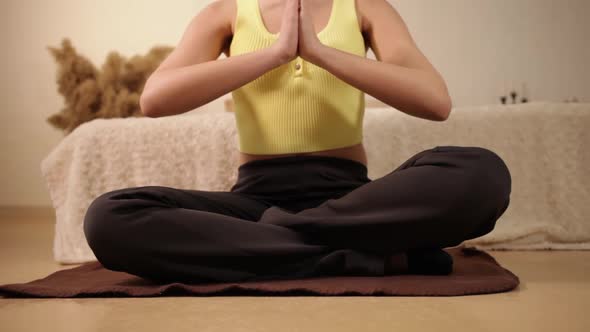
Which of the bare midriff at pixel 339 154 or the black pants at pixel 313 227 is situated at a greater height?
the bare midriff at pixel 339 154

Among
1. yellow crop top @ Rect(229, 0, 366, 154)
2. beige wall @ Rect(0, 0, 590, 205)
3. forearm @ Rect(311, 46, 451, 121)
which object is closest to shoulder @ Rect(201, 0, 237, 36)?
yellow crop top @ Rect(229, 0, 366, 154)

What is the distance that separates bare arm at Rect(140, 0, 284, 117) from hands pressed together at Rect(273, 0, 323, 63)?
18 mm

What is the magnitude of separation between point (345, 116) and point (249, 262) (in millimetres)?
407

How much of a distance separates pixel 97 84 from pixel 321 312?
3.62 meters

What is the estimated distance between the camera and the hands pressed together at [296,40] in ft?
4.15

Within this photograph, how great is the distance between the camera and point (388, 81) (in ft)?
4.15

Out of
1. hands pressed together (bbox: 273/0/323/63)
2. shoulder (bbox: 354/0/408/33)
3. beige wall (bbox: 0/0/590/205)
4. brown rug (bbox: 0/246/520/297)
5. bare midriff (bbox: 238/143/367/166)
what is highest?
beige wall (bbox: 0/0/590/205)

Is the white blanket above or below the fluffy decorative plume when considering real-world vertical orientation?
below

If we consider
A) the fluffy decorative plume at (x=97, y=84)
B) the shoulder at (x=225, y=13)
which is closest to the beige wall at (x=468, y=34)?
the fluffy decorative plume at (x=97, y=84)

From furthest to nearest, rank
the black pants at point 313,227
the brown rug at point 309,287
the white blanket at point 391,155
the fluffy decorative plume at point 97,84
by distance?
the fluffy decorative plume at point 97,84
the white blanket at point 391,155
the black pants at point 313,227
the brown rug at point 309,287

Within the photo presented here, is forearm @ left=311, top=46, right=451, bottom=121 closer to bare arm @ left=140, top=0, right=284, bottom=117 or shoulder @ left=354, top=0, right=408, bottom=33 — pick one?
bare arm @ left=140, top=0, right=284, bottom=117

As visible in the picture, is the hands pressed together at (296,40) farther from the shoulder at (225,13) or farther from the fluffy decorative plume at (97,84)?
the fluffy decorative plume at (97,84)

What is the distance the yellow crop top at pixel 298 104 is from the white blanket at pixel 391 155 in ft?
1.90

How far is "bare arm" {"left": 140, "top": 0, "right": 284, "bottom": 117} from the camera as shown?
1267 millimetres
